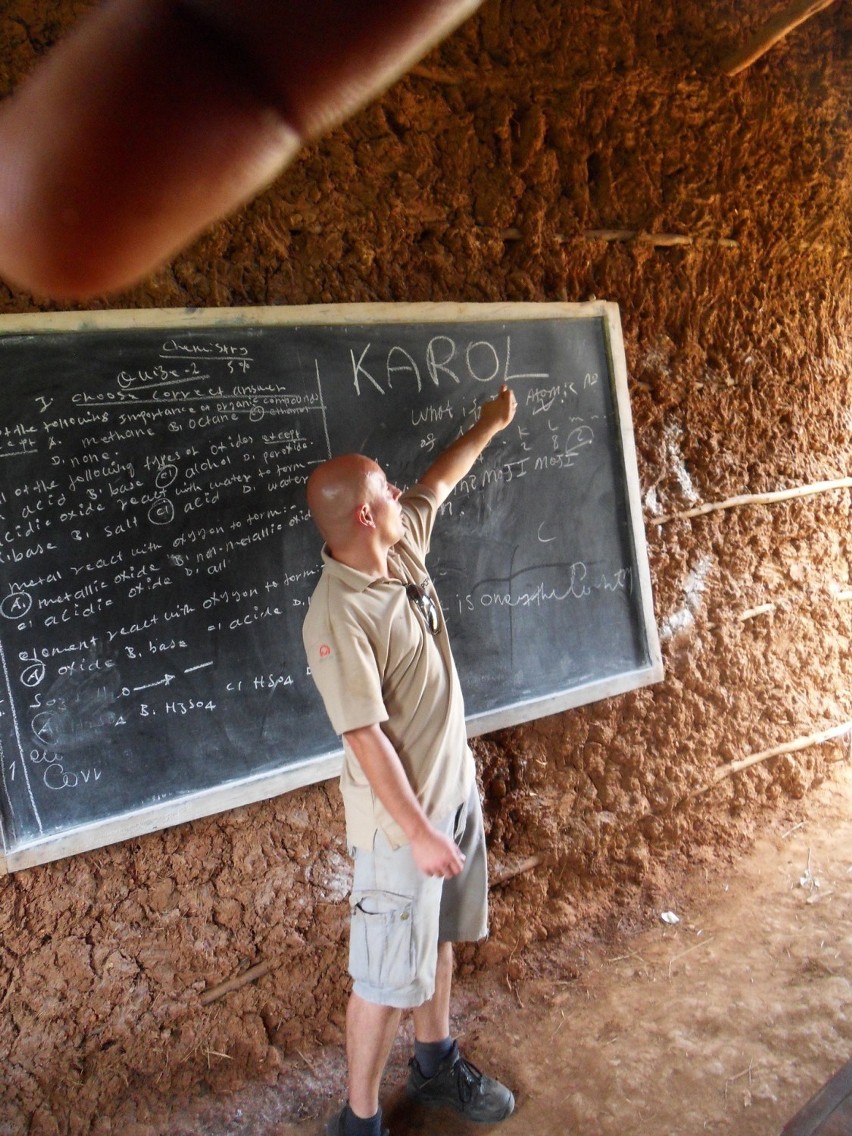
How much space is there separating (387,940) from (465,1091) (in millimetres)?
697

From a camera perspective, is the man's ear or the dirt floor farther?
the dirt floor

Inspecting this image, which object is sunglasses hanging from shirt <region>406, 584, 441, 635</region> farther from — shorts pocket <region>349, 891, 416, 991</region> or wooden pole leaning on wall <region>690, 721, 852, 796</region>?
wooden pole leaning on wall <region>690, 721, 852, 796</region>

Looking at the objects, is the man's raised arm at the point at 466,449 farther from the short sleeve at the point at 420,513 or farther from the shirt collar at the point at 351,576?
the shirt collar at the point at 351,576

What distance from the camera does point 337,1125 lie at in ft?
7.13

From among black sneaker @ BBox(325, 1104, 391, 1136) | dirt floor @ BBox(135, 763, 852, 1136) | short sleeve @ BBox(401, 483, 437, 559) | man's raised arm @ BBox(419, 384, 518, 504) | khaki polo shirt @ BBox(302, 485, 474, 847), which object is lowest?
dirt floor @ BBox(135, 763, 852, 1136)

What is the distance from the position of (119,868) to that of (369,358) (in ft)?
5.19

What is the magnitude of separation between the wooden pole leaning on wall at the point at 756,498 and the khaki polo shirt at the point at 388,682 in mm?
1504

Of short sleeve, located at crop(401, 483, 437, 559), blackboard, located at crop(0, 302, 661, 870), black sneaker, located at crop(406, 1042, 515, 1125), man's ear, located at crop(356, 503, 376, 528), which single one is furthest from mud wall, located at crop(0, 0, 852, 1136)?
man's ear, located at crop(356, 503, 376, 528)

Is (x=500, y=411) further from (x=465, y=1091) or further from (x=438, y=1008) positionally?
(x=465, y=1091)

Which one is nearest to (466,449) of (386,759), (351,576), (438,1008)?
(351,576)

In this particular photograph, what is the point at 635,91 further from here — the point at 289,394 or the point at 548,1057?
the point at 548,1057

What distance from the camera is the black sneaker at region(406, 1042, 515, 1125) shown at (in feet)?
7.53

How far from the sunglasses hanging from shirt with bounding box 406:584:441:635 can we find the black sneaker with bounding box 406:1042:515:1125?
1.23m

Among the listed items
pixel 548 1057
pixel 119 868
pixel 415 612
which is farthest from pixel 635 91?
pixel 548 1057
